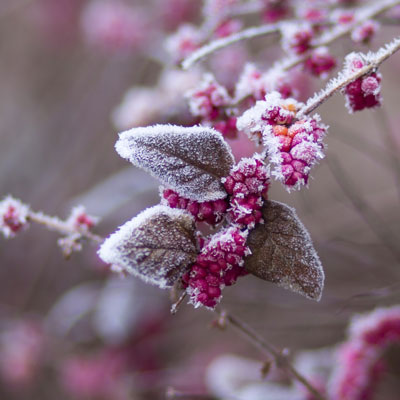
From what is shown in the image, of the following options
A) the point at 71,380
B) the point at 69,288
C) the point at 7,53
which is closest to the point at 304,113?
the point at 71,380

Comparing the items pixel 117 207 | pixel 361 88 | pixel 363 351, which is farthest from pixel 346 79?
pixel 117 207

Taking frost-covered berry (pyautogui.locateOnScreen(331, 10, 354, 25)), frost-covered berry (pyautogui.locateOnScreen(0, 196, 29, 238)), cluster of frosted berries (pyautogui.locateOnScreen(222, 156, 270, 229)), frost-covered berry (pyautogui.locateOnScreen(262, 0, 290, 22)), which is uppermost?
frost-covered berry (pyautogui.locateOnScreen(262, 0, 290, 22))

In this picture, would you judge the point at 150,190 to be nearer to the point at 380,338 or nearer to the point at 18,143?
the point at 380,338

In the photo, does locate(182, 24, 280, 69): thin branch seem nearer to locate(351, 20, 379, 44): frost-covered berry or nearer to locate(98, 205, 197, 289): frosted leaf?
locate(351, 20, 379, 44): frost-covered berry

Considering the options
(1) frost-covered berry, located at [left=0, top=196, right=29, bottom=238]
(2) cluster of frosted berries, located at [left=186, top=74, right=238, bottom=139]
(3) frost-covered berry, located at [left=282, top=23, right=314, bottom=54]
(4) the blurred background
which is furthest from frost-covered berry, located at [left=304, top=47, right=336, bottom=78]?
(1) frost-covered berry, located at [left=0, top=196, right=29, bottom=238]

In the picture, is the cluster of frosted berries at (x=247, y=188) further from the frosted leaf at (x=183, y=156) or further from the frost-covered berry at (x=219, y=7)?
the frost-covered berry at (x=219, y=7)

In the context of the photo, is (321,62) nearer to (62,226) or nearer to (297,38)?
(297,38)
